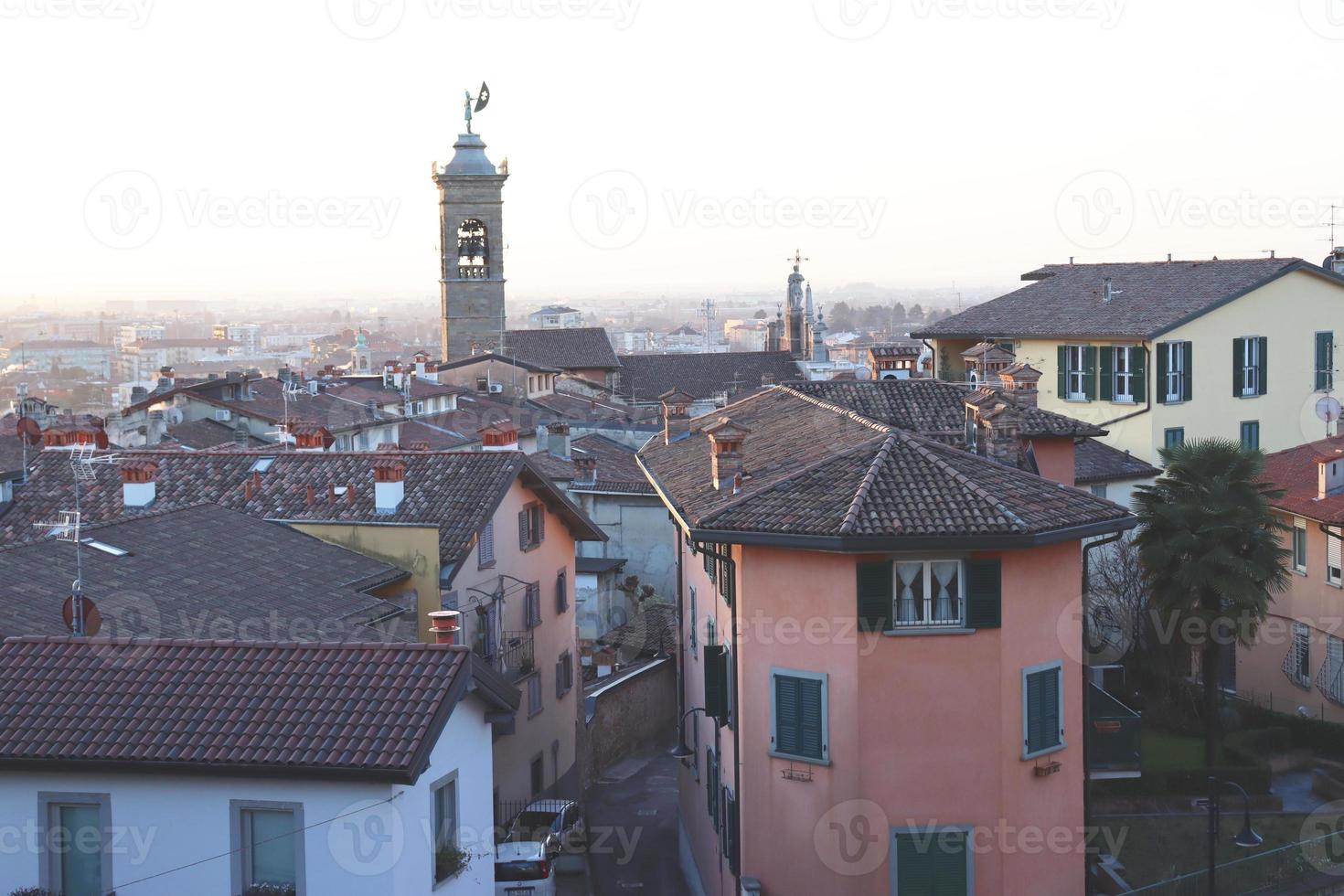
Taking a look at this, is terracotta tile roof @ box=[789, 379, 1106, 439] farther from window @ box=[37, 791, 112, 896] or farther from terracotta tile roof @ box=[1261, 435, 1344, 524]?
window @ box=[37, 791, 112, 896]

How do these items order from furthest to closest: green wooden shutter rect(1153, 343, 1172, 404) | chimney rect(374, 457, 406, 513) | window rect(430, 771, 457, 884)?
green wooden shutter rect(1153, 343, 1172, 404) < chimney rect(374, 457, 406, 513) < window rect(430, 771, 457, 884)

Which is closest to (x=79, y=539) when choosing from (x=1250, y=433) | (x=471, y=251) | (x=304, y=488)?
(x=304, y=488)

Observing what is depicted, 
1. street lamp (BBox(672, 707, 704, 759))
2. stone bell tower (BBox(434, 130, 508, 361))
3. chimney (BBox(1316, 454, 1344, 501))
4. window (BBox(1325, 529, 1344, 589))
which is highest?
stone bell tower (BBox(434, 130, 508, 361))

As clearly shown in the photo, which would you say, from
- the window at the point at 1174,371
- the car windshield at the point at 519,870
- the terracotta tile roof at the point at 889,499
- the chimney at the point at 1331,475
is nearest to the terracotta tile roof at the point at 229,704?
the terracotta tile roof at the point at 889,499

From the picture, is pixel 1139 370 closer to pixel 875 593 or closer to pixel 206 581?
pixel 875 593

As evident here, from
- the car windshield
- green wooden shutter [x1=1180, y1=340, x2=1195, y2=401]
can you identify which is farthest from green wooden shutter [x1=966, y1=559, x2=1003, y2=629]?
green wooden shutter [x1=1180, y1=340, x2=1195, y2=401]

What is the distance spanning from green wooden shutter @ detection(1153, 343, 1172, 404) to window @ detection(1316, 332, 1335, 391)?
5349 millimetres

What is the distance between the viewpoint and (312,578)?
20.0 meters

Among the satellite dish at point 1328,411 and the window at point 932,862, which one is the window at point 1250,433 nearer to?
the satellite dish at point 1328,411

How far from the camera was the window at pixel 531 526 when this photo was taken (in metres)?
25.9

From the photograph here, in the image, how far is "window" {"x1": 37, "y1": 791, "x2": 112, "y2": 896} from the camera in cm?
1299

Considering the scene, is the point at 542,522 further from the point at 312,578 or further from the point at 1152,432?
the point at 1152,432

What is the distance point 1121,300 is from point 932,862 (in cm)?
2471

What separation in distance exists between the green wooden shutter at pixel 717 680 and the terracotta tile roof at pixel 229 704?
17.4ft
